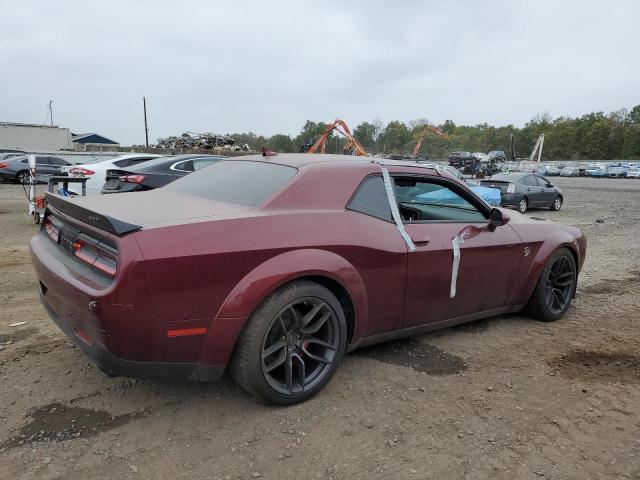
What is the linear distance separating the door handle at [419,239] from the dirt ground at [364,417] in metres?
0.88

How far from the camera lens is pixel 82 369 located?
321 cm

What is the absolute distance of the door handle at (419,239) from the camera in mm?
3340

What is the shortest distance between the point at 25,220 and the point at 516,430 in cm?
1050

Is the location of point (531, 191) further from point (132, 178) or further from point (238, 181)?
point (238, 181)

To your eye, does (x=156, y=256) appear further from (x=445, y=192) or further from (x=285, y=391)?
(x=445, y=192)

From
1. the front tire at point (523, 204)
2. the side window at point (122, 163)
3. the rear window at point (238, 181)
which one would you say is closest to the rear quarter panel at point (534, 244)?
the rear window at point (238, 181)

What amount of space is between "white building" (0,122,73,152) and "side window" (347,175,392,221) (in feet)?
123

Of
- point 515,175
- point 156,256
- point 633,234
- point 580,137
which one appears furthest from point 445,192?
point 580,137

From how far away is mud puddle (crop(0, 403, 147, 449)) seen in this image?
248cm

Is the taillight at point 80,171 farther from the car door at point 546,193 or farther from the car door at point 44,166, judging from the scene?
the car door at point 546,193

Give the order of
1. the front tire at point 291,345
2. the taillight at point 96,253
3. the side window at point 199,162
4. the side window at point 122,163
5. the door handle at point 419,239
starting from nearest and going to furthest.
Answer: the taillight at point 96,253 → the front tire at point 291,345 → the door handle at point 419,239 → the side window at point 199,162 → the side window at point 122,163

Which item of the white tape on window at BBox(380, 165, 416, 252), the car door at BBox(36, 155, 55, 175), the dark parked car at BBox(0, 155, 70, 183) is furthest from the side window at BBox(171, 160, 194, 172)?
the dark parked car at BBox(0, 155, 70, 183)

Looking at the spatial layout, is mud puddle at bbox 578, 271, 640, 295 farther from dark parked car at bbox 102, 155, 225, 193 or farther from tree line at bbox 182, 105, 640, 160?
tree line at bbox 182, 105, 640, 160

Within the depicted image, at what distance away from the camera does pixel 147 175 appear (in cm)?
802
